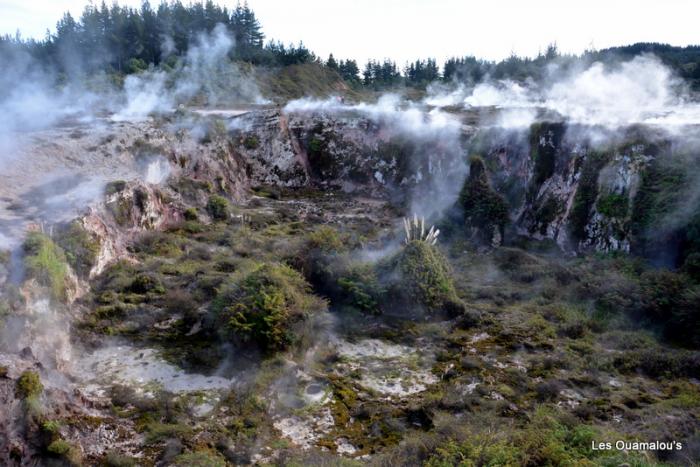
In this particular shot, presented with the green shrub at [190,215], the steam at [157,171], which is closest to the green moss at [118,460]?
the green shrub at [190,215]

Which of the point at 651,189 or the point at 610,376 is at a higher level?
the point at 651,189

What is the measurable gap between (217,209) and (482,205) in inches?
503

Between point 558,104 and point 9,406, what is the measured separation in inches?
1100

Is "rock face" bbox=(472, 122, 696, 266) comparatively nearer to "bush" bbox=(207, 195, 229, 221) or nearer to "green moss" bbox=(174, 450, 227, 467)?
"bush" bbox=(207, 195, 229, 221)

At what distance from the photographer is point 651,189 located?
19156 millimetres

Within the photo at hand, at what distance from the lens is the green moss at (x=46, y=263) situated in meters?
13.6

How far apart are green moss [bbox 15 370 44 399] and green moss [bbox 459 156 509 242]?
→ 58.3 ft

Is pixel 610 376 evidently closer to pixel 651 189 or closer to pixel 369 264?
pixel 369 264

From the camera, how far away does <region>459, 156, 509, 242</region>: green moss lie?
74.6ft

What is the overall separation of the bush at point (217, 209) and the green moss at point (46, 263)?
10435mm

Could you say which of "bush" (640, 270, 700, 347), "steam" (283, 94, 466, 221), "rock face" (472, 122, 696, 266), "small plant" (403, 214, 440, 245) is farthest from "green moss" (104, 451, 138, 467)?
"steam" (283, 94, 466, 221)

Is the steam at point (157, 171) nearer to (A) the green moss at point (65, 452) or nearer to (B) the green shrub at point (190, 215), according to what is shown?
(B) the green shrub at point (190, 215)

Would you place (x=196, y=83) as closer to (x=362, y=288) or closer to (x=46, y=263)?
(x=46, y=263)

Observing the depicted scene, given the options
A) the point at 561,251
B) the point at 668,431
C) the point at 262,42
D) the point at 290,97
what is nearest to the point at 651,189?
the point at 561,251
